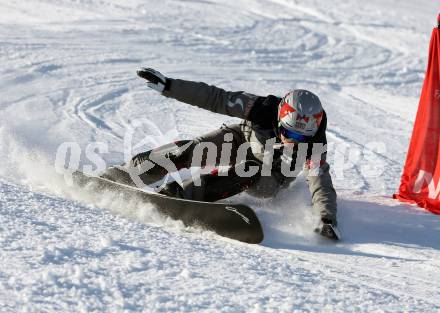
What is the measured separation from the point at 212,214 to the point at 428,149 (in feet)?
7.14

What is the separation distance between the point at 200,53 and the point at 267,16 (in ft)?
13.6

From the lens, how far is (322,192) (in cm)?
493

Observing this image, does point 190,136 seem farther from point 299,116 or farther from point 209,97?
point 299,116

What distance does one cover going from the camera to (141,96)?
8.84 metres

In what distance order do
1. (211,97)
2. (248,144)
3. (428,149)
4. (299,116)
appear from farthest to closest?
(428,149) → (248,144) → (211,97) → (299,116)

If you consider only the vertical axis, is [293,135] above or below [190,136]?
above

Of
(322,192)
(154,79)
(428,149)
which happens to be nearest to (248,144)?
(322,192)

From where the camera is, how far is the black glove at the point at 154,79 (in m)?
5.01

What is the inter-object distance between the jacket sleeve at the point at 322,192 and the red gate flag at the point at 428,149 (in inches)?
42.8

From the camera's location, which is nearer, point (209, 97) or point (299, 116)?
point (299, 116)

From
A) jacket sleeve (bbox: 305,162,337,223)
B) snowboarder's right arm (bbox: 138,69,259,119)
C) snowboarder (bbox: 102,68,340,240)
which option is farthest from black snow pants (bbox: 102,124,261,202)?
jacket sleeve (bbox: 305,162,337,223)

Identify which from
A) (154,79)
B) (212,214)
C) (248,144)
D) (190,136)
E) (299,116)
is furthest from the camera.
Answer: (190,136)

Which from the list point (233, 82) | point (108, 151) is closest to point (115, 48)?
point (233, 82)

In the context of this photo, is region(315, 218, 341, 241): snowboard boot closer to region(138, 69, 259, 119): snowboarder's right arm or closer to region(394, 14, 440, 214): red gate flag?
region(138, 69, 259, 119): snowboarder's right arm
